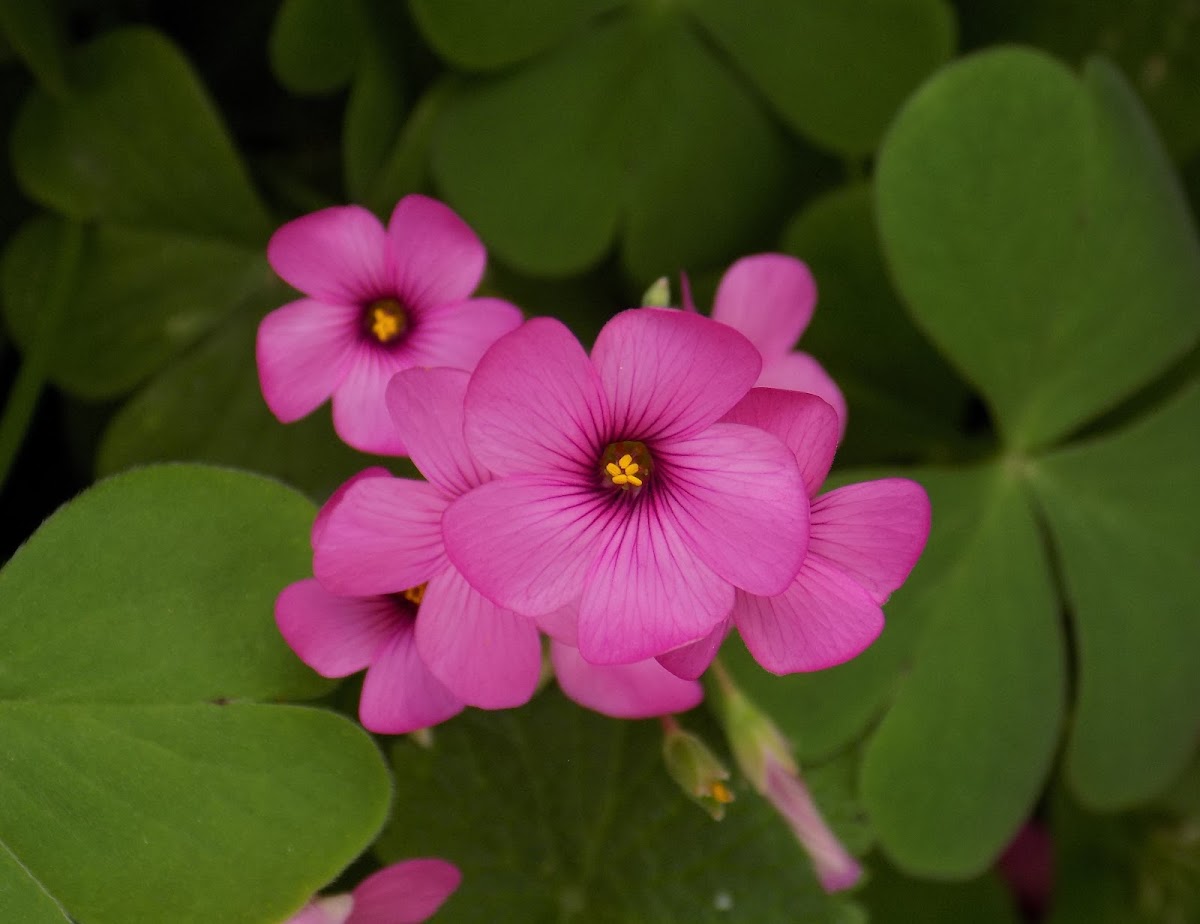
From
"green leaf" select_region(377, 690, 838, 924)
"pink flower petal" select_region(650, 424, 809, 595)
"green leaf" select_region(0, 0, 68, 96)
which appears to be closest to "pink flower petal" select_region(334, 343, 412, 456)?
"pink flower petal" select_region(650, 424, 809, 595)

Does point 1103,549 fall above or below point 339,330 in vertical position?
below

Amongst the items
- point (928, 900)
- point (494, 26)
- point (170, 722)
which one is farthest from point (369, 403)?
point (928, 900)

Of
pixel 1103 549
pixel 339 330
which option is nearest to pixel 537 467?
pixel 339 330

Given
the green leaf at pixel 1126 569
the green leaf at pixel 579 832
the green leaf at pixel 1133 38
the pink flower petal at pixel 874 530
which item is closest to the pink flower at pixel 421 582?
the pink flower petal at pixel 874 530

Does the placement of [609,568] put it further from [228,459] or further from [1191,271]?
[1191,271]

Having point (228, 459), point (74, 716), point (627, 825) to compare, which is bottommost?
point (627, 825)

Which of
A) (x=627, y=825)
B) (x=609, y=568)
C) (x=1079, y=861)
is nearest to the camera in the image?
(x=609, y=568)

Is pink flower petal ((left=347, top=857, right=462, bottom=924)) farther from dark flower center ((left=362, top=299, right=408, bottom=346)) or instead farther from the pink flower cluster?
dark flower center ((left=362, top=299, right=408, bottom=346))

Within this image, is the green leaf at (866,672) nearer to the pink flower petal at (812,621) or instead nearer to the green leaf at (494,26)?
the pink flower petal at (812,621)
